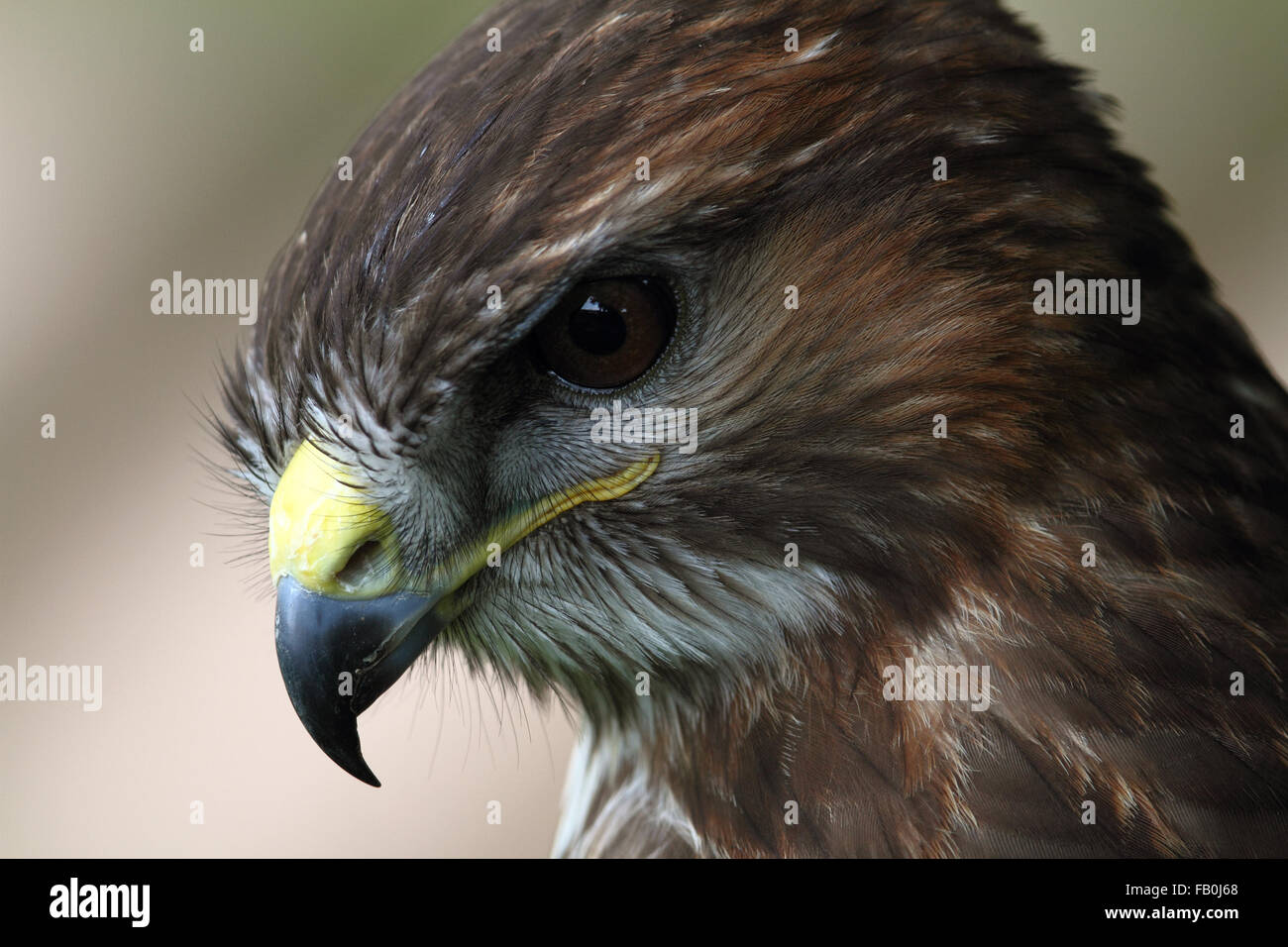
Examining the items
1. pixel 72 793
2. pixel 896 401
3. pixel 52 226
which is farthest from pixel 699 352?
pixel 52 226

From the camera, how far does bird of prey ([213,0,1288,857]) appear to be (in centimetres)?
163

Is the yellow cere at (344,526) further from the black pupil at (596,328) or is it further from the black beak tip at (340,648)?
the black pupil at (596,328)

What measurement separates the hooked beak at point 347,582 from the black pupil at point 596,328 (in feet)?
0.55

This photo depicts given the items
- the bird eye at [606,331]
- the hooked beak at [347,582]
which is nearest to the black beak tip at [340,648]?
the hooked beak at [347,582]

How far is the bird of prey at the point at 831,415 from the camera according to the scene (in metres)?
1.63

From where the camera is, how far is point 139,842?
4.30 m

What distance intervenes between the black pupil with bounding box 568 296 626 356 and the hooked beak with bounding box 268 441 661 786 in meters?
0.17

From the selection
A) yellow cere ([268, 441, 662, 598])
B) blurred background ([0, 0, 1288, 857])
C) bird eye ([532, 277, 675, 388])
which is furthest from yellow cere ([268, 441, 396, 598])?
blurred background ([0, 0, 1288, 857])

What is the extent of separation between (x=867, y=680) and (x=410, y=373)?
0.75 meters

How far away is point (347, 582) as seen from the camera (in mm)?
1734

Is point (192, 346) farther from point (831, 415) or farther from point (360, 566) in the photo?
point (831, 415)

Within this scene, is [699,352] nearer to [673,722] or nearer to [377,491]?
[377,491]

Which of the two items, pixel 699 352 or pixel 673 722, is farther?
pixel 673 722

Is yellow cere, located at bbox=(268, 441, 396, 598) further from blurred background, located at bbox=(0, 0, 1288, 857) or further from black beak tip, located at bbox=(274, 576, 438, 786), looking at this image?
blurred background, located at bbox=(0, 0, 1288, 857)
